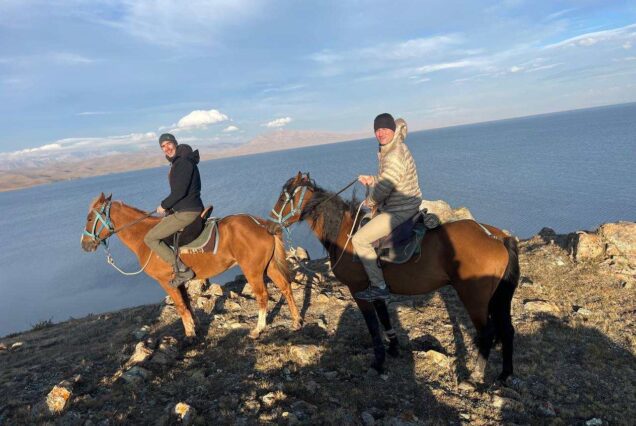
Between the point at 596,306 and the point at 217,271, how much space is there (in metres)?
7.94

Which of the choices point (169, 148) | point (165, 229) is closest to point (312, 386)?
point (165, 229)

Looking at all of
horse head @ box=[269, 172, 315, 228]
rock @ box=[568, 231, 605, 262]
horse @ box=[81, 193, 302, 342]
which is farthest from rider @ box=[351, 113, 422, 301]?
rock @ box=[568, 231, 605, 262]

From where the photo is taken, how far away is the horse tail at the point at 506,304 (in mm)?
5164

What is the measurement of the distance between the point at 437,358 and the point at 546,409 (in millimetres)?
1591

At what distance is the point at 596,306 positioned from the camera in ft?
24.2

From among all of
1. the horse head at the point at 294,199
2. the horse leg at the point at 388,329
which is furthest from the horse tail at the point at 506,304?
the horse head at the point at 294,199

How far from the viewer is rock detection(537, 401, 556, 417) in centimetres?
471

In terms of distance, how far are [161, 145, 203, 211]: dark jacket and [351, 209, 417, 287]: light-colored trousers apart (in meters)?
3.29

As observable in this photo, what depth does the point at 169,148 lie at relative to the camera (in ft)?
22.9

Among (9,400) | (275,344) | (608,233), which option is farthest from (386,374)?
(608,233)

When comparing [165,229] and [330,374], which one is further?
[165,229]

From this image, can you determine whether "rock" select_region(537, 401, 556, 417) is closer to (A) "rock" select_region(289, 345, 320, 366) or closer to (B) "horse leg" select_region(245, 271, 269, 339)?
(A) "rock" select_region(289, 345, 320, 366)

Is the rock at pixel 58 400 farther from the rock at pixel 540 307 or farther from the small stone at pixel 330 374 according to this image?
the rock at pixel 540 307

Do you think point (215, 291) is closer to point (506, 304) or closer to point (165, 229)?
point (165, 229)
